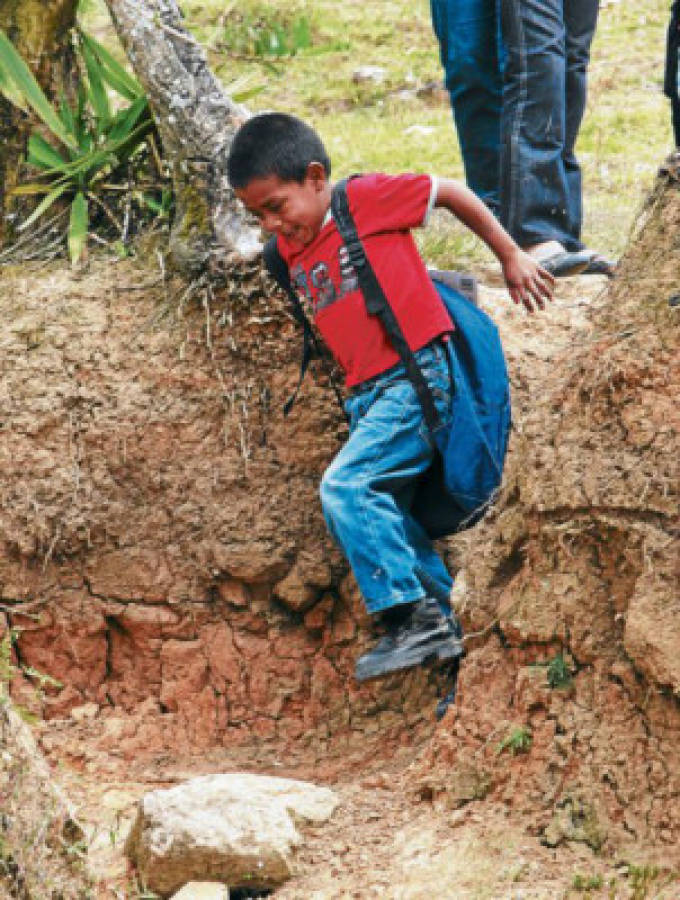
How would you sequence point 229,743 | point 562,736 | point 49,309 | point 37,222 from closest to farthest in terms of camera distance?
point 562,736, point 229,743, point 49,309, point 37,222

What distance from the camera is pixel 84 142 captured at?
491cm

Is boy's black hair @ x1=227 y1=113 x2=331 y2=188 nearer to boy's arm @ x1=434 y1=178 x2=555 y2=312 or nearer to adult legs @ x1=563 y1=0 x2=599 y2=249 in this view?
boy's arm @ x1=434 y1=178 x2=555 y2=312

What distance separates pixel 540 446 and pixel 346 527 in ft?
2.04

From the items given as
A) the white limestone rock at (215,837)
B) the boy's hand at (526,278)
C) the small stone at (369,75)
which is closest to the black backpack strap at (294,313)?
the boy's hand at (526,278)

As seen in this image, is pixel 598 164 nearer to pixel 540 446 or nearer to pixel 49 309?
pixel 49 309

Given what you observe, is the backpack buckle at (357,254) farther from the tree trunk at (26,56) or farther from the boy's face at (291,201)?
the tree trunk at (26,56)

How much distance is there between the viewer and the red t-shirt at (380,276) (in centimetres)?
373

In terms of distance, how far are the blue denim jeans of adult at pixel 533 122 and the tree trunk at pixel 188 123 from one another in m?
0.93

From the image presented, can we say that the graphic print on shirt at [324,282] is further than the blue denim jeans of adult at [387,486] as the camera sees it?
Yes

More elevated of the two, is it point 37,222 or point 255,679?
point 37,222

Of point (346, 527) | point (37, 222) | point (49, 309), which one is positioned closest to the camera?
point (346, 527)

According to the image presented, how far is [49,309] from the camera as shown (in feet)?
15.3

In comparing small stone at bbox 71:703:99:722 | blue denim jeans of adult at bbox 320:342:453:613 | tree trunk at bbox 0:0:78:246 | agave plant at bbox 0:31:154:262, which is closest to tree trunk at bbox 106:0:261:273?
agave plant at bbox 0:31:154:262

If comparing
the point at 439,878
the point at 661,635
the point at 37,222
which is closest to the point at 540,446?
the point at 661,635
